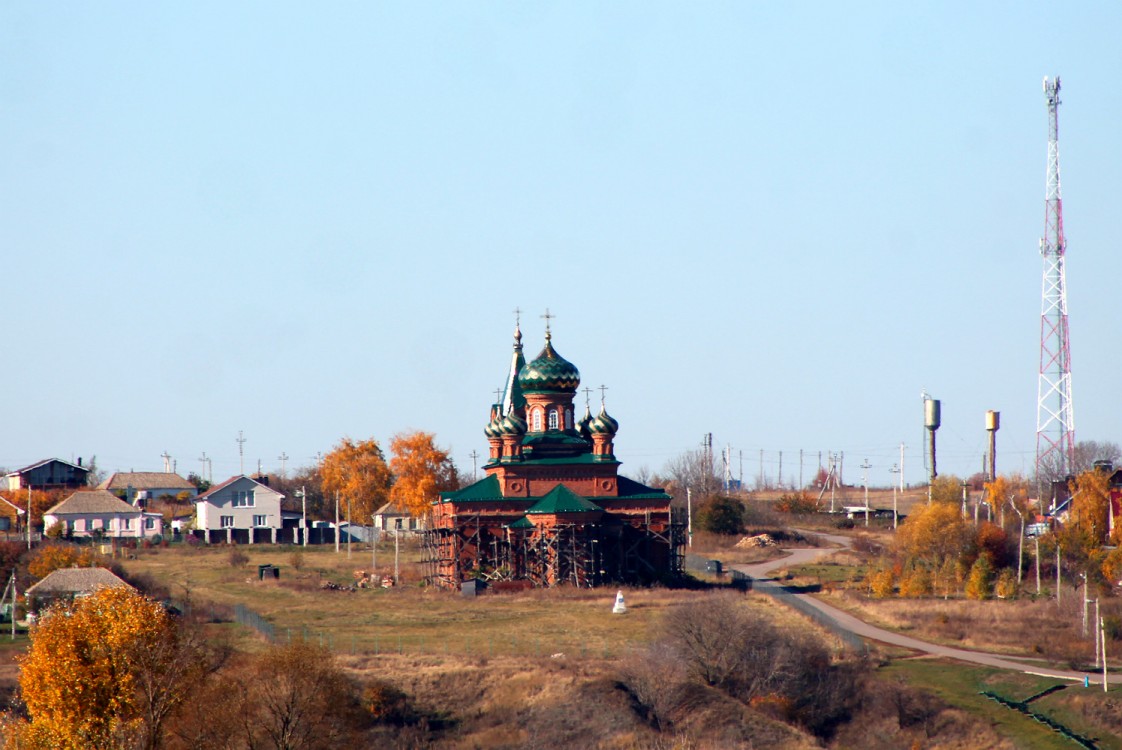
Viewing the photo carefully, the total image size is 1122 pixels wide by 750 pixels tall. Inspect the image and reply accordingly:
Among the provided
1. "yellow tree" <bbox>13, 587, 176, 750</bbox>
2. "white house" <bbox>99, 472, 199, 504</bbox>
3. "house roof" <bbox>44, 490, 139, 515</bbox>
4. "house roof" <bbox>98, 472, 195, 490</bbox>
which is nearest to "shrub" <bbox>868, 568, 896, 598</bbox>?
"yellow tree" <bbox>13, 587, 176, 750</bbox>

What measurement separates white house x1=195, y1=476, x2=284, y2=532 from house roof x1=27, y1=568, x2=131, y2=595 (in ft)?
118

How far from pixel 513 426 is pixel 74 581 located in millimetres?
18098

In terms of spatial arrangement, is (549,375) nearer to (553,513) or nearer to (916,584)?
(553,513)

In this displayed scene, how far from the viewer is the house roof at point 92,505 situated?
85188 millimetres

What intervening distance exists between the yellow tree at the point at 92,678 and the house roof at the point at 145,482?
68534mm

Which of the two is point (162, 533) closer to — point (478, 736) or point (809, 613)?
point (809, 613)

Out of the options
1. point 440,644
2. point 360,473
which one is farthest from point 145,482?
point 440,644

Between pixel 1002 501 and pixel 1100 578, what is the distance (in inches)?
1013

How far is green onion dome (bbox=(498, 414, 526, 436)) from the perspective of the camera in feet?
204

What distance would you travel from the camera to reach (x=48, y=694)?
33.2 metres

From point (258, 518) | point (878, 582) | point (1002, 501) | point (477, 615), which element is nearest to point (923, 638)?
point (878, 582)

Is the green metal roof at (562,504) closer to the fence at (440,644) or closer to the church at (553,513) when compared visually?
the church at (553,513)

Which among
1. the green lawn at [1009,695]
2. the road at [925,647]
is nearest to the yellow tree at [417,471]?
the road at [925,647]

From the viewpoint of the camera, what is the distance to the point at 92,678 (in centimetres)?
3331
